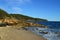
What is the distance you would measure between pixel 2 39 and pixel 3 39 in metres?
0.09

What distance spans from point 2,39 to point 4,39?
167 millimetres

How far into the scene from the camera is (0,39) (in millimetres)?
12914

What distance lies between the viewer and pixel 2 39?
1314 cm

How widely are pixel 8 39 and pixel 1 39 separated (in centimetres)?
77

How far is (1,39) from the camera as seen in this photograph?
13.0 metres

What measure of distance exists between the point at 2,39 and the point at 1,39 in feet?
0.53

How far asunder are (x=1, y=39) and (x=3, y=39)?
0.65ft

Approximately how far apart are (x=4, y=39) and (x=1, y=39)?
11.3 inches

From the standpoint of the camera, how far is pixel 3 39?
13.1 metres

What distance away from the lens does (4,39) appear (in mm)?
13172

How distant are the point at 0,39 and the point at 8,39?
870mm

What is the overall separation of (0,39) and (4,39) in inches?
15.3
